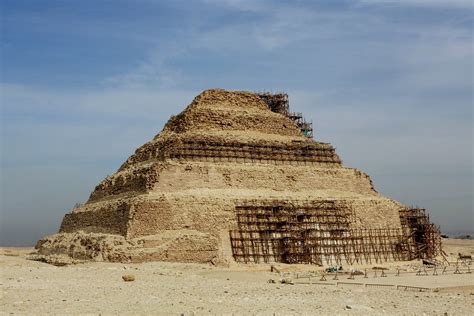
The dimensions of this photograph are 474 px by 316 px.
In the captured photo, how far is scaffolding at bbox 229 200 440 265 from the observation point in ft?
138

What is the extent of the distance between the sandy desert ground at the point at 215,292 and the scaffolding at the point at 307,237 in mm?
4529

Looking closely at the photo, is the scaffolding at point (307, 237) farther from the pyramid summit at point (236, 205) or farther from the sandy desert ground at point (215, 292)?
the sandy desert ground at point (215, 292)

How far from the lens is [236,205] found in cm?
4281

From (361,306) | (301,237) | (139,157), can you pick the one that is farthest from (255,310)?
(139,157)

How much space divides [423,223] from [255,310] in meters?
32.0

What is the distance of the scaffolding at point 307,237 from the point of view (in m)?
42.1

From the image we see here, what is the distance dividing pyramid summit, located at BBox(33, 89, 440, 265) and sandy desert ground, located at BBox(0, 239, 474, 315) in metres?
3.51

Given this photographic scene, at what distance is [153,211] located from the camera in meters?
40.5

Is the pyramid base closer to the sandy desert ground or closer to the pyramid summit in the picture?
the pyramid summit

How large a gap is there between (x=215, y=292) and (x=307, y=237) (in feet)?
61.3

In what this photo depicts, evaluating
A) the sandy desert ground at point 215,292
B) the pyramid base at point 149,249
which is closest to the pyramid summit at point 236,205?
the pyramid base at point 149,249

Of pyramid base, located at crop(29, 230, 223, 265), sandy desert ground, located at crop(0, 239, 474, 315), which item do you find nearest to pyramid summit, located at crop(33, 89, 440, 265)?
pyramid base, located at crop(29, 230, 223, 265)

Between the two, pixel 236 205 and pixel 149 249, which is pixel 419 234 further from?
pixel 149 249

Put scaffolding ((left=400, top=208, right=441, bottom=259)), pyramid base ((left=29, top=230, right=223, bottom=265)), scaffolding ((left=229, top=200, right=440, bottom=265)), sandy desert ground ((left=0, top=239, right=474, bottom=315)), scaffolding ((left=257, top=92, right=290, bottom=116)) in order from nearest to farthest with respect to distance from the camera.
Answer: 1. sandy desert ground ((left=0, top=239, right=474, bottom=315))
2. pyramid base ((left=29, top=230, right=223, bottom=265))
3. scaffolding ((left=229, top=200, right=440, bottom=265))
4. scaffolding ((left=400, top=208, right=441, bottom=259))
5. scaffolding ((left=257, top=92, right=290, bottom=116))
